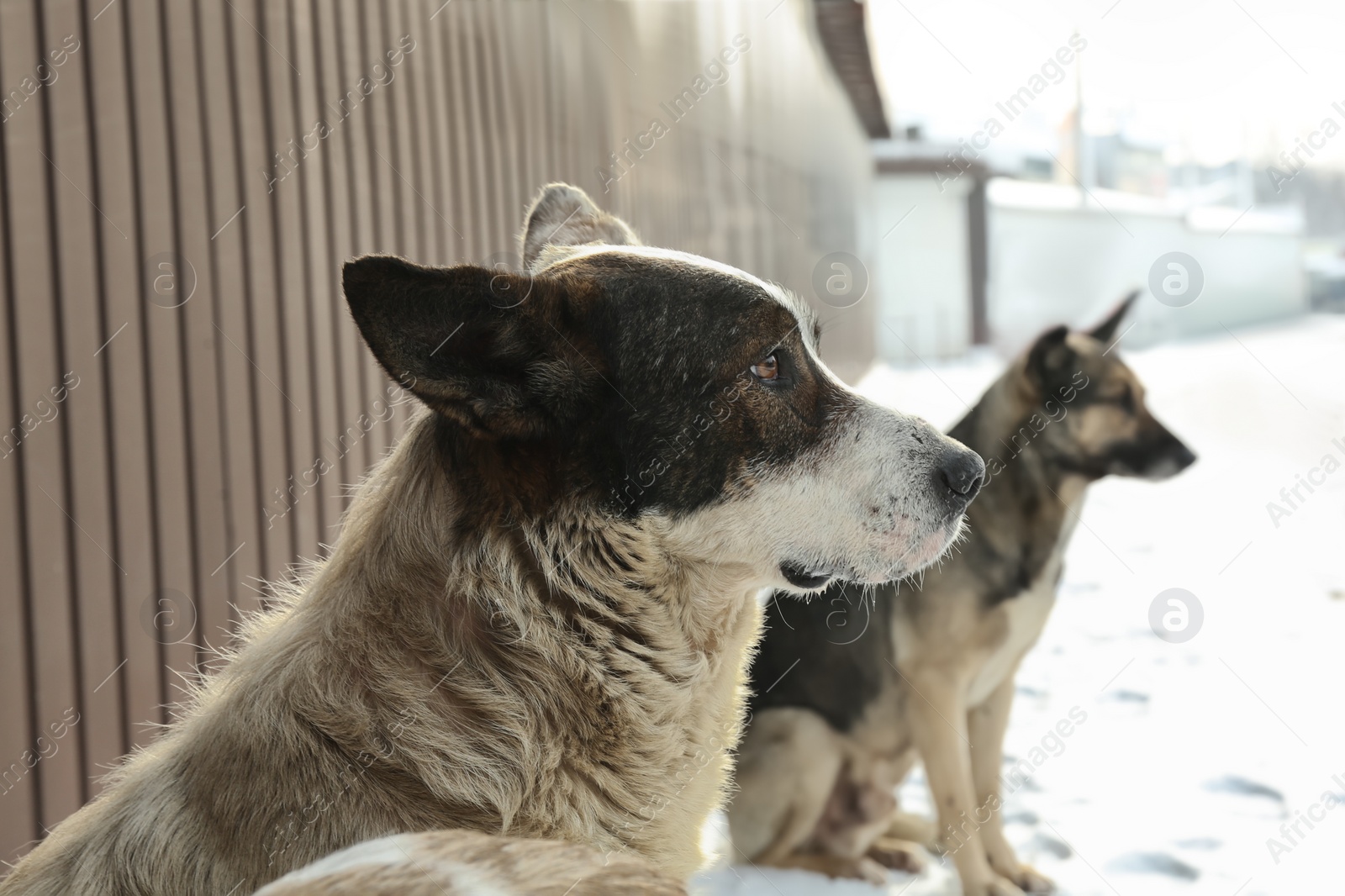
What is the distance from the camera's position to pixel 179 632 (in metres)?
Answer: 2.54

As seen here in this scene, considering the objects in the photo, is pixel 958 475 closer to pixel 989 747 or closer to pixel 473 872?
pixel 473 872

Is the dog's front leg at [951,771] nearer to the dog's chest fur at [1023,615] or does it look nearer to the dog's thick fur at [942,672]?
the dog's thick fur at [942,672]

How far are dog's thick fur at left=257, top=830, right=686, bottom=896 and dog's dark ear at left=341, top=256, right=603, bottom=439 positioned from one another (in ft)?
2.30

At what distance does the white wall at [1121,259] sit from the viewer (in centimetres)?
1680

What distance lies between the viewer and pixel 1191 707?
14.6 feet

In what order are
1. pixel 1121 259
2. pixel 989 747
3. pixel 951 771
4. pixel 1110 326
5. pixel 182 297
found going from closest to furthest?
pixel 182 297
pixel 951 771
pixel 989 747
pixel 1110 326
pixel 1121 259

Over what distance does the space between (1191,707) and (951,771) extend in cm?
222

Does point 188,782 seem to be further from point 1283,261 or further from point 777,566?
point 1283,261

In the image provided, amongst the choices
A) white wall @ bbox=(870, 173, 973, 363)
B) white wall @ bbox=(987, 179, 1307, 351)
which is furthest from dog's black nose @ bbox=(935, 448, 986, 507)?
white wall @ bbox=(870, 173, 973, 363)

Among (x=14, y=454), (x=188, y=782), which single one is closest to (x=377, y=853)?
(x=188, y=782)

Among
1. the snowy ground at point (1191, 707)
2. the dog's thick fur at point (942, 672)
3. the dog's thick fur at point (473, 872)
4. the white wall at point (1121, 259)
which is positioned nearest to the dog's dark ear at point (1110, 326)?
the dog's thick fur at point (942, 672)

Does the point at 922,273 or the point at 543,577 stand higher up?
the point at 543,577

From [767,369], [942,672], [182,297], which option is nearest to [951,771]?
[942,672]

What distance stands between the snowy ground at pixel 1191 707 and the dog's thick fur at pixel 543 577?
2.08 feet
